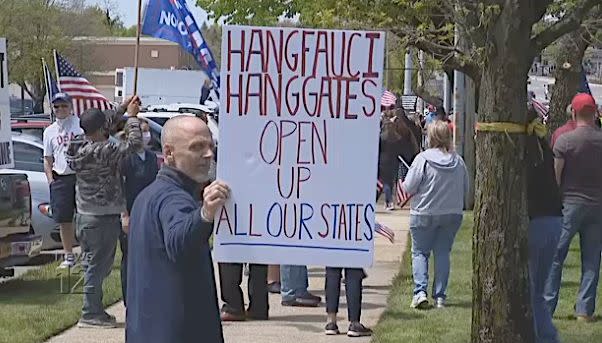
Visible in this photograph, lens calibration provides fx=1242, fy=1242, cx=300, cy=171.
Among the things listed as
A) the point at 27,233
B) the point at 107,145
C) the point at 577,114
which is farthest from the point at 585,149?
the point at 27,233

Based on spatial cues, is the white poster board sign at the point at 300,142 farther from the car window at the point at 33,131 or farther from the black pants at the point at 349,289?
the car window at the point at 33,131

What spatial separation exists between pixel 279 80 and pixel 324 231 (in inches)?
29.1

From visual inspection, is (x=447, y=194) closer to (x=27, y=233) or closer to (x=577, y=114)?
(x=577, y=114)

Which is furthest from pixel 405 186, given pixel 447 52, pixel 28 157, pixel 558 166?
pixel 28 157

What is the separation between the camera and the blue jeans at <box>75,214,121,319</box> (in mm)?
9781

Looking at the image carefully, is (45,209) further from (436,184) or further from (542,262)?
(542,262)

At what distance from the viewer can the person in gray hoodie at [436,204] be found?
10.5 m

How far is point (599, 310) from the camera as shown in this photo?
1052 centimetres

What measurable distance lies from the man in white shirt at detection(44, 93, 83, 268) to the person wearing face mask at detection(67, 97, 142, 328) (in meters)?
1.86

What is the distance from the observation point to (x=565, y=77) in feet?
62.0

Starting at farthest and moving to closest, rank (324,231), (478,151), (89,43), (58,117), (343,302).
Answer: (89,43) < (58,117) < (343,302) < (478,151) < (324,231)

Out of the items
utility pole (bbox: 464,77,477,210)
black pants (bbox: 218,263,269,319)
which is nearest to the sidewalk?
black pants (bbox: 218,263,269,319)

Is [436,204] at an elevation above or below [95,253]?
above

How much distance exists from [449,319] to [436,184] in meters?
1.17
